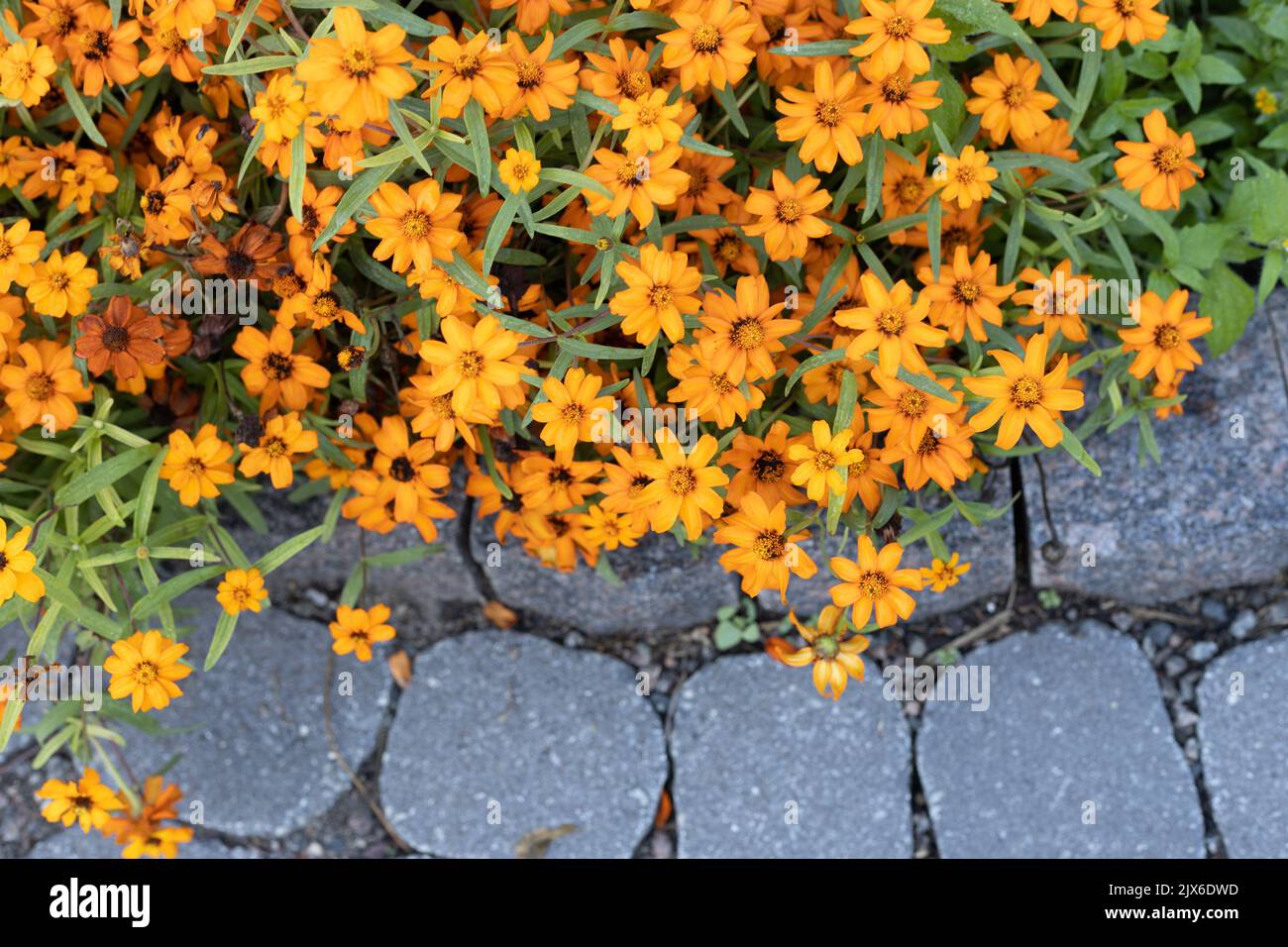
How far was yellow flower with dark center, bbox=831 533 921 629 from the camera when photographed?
1394 mm

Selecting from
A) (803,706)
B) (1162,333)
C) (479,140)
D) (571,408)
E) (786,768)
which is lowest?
(786,768)

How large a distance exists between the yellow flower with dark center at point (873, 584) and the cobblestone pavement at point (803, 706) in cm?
61

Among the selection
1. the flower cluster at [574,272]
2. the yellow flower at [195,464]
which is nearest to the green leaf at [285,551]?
the flower cluster at [574,272]

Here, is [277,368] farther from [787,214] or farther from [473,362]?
[787,214]

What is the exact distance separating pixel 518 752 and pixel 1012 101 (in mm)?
1412

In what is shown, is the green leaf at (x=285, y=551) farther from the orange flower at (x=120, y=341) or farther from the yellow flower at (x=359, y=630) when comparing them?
the orange flower at (x=120, y=341)

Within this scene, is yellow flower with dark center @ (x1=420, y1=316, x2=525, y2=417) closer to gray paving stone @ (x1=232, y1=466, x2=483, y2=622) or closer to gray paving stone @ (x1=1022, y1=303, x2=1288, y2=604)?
gray paving stone @ (x1=232, y1=466, x2=483, y2=622)

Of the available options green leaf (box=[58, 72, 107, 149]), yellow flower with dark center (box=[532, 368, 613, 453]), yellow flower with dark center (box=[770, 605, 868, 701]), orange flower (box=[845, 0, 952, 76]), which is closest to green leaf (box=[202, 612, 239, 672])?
yellow flower with dark center (box=[532, 368, 613, 453])

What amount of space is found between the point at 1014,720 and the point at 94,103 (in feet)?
6.04

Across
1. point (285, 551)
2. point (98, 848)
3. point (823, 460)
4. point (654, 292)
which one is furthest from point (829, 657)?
point (98, 848)

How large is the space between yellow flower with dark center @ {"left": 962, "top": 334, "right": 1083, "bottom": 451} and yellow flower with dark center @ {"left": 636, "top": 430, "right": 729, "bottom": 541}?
341 mm

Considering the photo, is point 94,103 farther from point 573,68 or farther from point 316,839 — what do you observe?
point 316,839

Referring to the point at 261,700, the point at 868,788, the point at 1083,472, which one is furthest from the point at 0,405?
the point at 1083,472

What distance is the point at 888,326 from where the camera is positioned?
52.8 inches
